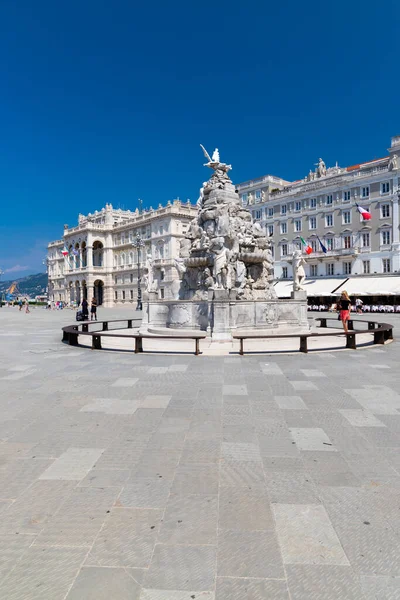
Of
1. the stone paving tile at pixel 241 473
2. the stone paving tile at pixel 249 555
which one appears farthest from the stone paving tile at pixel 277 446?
Result: the stone paving tile at pixel 249 555

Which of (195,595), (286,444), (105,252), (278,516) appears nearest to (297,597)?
(195,595)

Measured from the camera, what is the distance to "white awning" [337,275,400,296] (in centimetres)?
4000

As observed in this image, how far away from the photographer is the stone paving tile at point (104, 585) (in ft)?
8.09

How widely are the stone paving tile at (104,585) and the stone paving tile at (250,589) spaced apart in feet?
1.69

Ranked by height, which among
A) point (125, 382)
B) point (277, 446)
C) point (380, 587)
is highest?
point (125, 382)

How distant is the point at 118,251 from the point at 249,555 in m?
79.0

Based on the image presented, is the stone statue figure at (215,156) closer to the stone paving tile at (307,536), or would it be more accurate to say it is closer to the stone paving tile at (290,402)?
the stone paving tile at (290,402)

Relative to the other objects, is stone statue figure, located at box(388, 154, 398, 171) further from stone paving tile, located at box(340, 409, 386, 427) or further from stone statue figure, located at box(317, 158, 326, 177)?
stone paving tile, located at box(340, 409, 386, 427)

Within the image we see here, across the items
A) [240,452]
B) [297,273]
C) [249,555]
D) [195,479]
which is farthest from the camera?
[297,273]

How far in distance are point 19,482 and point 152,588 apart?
2017 millimetres

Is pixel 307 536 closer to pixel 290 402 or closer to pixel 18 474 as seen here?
pixel 18 474

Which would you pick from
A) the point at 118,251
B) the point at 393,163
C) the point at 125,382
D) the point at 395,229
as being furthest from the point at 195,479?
the point at 118,251

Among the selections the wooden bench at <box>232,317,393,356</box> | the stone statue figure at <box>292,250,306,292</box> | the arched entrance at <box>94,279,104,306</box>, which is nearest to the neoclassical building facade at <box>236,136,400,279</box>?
the stone statue figure at <box>292,250,306,292</box>

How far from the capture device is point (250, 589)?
250cm
